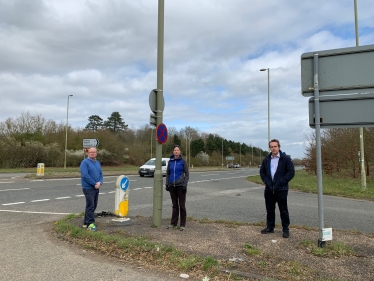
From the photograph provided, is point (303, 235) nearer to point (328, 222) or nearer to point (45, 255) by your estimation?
point (328, 222)

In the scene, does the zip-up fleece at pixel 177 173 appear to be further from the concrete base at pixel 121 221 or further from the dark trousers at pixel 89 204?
the dark trousers at pixel 89 204

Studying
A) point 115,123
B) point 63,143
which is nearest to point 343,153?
point 63,143

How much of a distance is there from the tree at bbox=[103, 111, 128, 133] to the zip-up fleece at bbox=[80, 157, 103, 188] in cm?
7658

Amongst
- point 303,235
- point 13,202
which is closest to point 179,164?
point 303,235

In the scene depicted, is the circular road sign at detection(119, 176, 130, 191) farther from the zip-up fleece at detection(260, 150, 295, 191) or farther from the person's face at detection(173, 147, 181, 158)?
the zip-up fleece at detection(260, 150, 295, 191)

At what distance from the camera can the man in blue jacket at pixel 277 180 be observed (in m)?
5.97

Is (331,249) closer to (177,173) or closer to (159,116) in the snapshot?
(177,173)

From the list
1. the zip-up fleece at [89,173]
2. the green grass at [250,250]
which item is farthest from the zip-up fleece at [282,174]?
the zip-up fleece at [89,173]

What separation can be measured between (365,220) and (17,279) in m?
7.94

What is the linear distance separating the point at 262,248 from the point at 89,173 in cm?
356

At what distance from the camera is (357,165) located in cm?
2616

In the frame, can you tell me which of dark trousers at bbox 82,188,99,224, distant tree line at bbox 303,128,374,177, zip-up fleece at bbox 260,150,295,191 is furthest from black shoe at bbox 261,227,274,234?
distant tree line at bbox 303,128,374,177

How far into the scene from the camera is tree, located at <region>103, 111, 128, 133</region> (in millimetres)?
82188

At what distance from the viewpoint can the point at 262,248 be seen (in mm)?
5160
